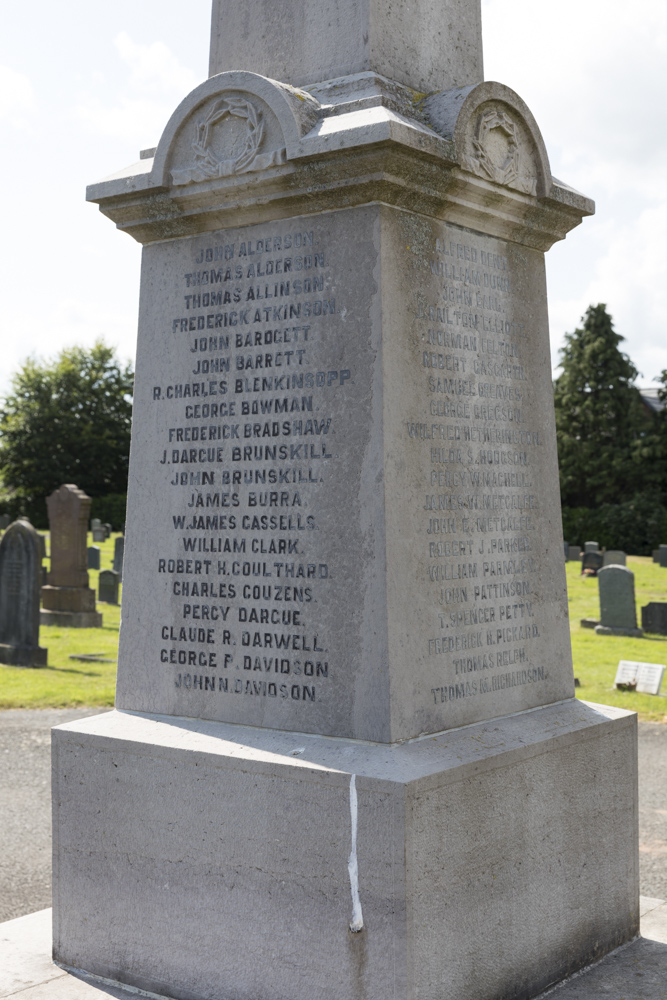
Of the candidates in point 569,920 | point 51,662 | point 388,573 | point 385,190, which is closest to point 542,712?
point 569,920

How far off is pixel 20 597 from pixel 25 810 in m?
7.06

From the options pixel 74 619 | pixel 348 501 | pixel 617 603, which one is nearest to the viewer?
pixel 348 501

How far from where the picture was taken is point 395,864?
2977 millimetres

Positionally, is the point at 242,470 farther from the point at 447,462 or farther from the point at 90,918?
the point at 90,918

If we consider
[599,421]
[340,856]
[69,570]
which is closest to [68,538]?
[69,570]

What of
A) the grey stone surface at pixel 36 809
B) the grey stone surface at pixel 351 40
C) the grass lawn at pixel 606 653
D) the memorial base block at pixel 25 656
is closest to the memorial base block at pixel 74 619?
the memorial base block at pixel 25 656

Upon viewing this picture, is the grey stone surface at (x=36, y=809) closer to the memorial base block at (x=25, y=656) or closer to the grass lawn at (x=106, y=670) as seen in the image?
the grass lawn at (x=106, y=670)

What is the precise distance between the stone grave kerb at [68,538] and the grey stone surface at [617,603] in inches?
343

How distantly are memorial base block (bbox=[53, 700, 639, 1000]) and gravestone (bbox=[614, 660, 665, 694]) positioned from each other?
26.2 feet

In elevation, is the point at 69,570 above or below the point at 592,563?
below

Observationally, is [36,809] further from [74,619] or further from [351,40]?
[74,619]

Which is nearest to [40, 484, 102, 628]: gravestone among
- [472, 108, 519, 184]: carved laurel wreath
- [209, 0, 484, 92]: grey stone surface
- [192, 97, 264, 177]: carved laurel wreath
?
[209, 0, 484, 92]: grey stone surface

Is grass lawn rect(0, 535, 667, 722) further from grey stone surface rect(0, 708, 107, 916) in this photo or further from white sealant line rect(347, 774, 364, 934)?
white sealant line rect(347, 774, 364, 934)

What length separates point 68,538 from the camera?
17.7 m
